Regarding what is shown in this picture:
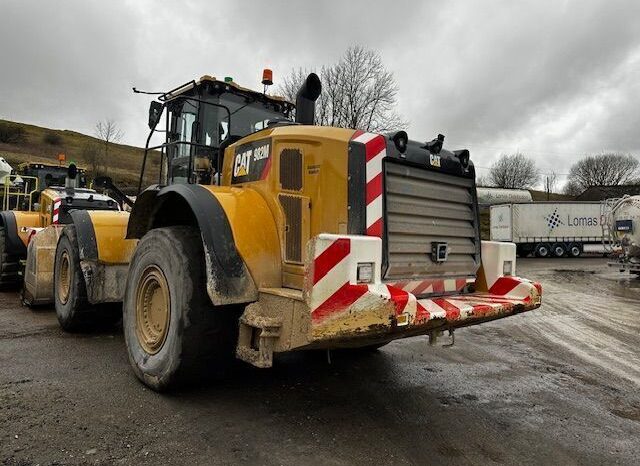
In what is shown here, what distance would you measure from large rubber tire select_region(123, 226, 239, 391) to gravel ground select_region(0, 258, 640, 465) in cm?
25

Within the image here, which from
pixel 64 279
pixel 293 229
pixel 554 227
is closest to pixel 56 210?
pixel 64 279

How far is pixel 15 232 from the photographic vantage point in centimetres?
897

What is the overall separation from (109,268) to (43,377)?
1.45 meters

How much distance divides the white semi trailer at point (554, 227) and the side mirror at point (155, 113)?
2658 centimetres

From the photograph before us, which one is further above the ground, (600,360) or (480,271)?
(480,271)

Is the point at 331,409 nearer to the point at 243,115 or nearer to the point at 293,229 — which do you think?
the point at 293,229

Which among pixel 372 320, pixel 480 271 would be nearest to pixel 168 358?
pixel 372 320

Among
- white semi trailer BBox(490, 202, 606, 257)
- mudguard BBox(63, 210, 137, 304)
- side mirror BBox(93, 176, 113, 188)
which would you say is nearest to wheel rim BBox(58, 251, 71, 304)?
mudguard BBox(63, 210, 137, 304)

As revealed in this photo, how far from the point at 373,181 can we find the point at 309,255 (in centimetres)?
83

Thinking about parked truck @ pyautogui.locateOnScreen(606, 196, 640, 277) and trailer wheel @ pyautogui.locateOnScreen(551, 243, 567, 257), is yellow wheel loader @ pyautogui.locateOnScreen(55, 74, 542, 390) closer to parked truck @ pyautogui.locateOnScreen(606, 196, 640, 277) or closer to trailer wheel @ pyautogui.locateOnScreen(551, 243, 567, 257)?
parked truck @ pyautogui.locateOnScreen(606, 196, 640, 277)

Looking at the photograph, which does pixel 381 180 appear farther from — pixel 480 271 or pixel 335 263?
pixel 480 271

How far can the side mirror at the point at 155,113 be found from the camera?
16.4ft

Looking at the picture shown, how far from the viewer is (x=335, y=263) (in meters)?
2.89

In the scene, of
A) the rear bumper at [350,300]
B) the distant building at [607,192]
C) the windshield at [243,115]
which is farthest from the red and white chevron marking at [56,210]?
the distant building at [607,192]
